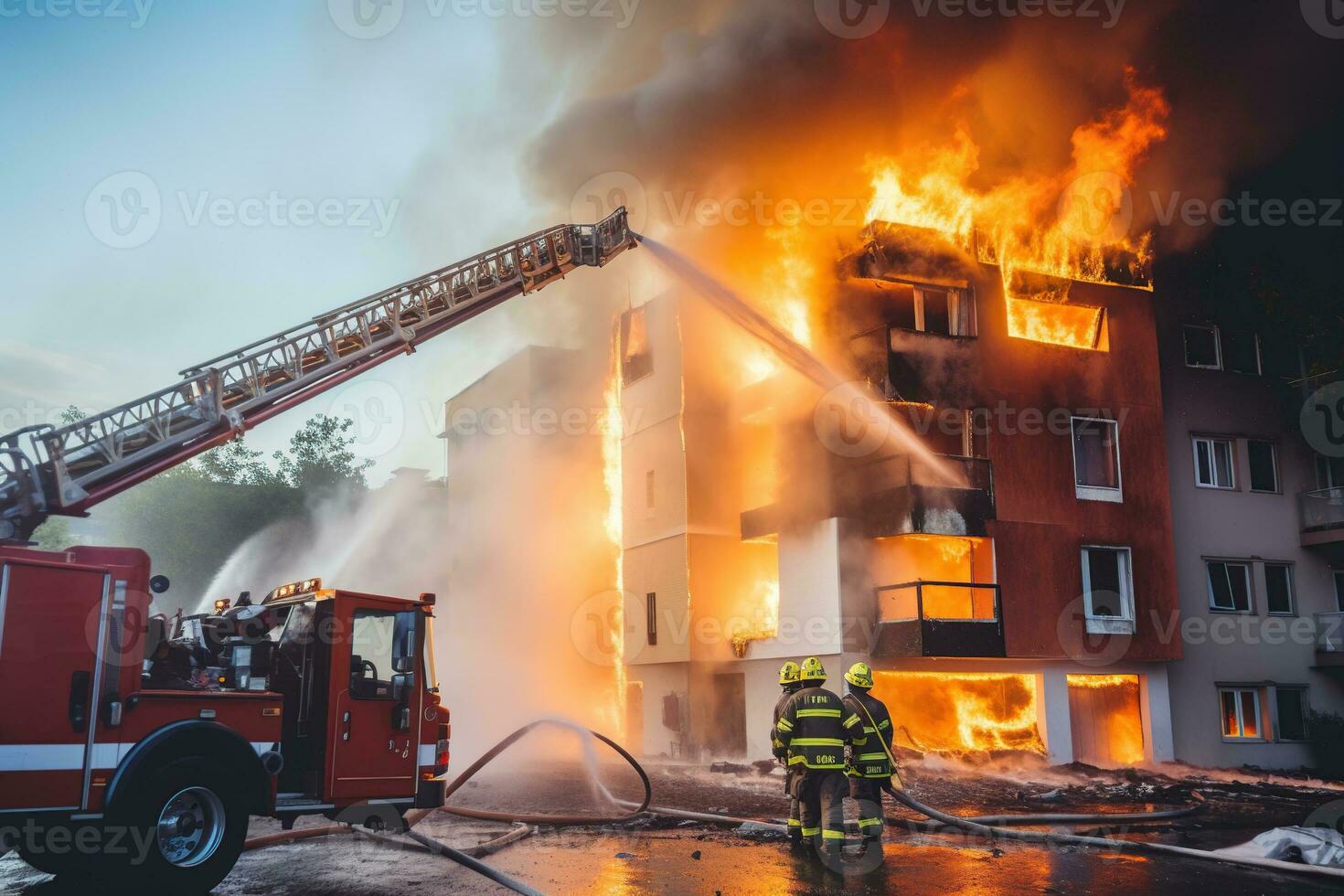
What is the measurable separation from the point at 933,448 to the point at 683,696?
8.45 metres

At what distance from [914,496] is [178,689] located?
13.5 metres

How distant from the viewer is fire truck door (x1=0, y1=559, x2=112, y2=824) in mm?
7109

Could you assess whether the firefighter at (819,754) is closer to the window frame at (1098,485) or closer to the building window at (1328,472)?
the window frame at (1098,485)

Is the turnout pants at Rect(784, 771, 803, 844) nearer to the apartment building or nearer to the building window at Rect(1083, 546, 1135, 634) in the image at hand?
the building window at Rect(1083, 546, 1135, 634)

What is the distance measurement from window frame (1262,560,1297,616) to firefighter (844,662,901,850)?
18.1 m

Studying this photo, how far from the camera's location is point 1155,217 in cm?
2442

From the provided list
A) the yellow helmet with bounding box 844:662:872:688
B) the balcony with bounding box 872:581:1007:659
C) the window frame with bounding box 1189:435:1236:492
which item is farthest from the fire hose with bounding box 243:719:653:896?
the window frame with bounding box 1189:435:1236:492

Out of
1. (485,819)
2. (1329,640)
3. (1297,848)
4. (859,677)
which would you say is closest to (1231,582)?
(1329,640)

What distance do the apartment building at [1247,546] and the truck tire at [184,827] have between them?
2034cm

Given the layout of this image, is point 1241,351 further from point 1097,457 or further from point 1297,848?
point 1297,848

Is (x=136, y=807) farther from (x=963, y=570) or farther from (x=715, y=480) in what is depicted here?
(x=715, y=480)

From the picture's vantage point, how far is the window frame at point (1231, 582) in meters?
23.6

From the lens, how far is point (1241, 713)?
917 inches

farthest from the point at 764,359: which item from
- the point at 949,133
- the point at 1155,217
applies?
the point at 1155,217
